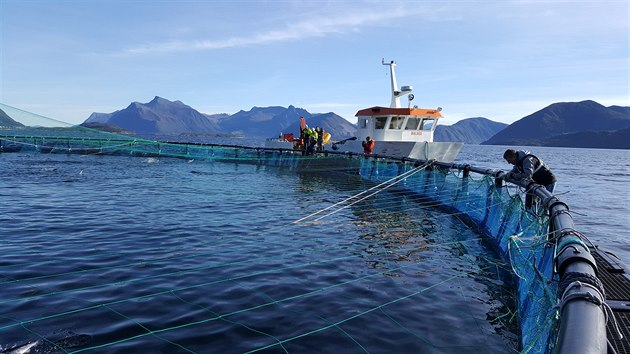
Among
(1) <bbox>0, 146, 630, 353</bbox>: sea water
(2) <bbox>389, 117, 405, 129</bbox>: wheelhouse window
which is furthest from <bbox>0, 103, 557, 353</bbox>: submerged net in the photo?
(2) <bbox>389, 117, 405, 129</bbox>: wheelhouse window

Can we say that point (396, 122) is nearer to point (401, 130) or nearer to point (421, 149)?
point (401, 130)

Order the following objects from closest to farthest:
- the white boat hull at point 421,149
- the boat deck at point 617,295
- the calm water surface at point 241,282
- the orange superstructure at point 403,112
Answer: the boat deck at point 617,295 < the calm water surface at point 241,282 < the white boat hull at point 421,149 < the orange superstructure at point 403,112

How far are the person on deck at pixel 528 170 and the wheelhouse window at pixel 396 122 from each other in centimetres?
2137

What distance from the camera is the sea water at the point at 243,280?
539 cm

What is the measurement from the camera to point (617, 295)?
17.0 ft


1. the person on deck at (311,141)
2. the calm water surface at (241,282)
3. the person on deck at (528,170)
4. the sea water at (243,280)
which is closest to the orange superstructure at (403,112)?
the person on deck at (311,141)

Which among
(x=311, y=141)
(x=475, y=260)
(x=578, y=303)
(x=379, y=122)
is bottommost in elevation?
(x=475, y=260)

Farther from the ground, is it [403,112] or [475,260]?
[403,112]

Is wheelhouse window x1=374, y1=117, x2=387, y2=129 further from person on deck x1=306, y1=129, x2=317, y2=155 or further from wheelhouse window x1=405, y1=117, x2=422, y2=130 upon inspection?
person on deck x1=306, y1=129, x2=317, y2=155

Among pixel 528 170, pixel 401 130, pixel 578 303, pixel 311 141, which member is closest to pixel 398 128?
pixel 401 130

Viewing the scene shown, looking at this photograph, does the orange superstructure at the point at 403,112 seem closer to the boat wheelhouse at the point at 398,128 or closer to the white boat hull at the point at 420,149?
the boat wheelhouse at the point at 398,128

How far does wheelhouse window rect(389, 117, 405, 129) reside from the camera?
31.4 metres

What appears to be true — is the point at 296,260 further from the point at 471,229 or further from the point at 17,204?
the point at 17,204

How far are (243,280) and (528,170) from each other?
668 centimetres
